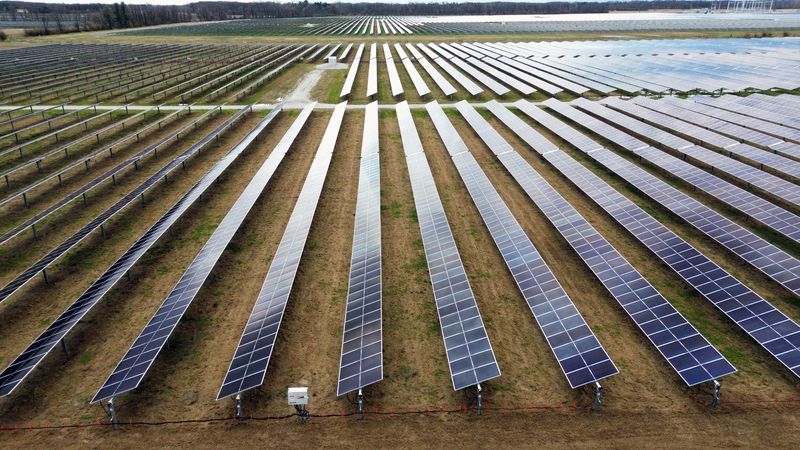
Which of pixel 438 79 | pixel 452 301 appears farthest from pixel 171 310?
pixel 438 79

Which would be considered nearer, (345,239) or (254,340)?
(254,340)

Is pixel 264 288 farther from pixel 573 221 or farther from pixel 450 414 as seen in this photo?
pixel 573 221

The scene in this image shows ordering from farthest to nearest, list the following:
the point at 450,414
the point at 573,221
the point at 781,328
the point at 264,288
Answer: the point at 573,221 → the point at 264,288 → the point at 781,328 → the point at 450,414

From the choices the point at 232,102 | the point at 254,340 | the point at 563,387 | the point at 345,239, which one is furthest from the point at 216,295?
the point at 232,102

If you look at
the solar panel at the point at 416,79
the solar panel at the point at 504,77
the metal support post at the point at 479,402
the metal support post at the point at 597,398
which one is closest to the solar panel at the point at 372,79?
the solar panel at the point at 416,79

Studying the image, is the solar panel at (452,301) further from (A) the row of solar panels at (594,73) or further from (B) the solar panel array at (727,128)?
(A) the row of solar panels at (594,73)

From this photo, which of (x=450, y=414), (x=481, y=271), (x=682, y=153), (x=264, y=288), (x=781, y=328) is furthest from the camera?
(x=682, y=153)

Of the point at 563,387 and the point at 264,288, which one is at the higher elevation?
the point at 264,288
